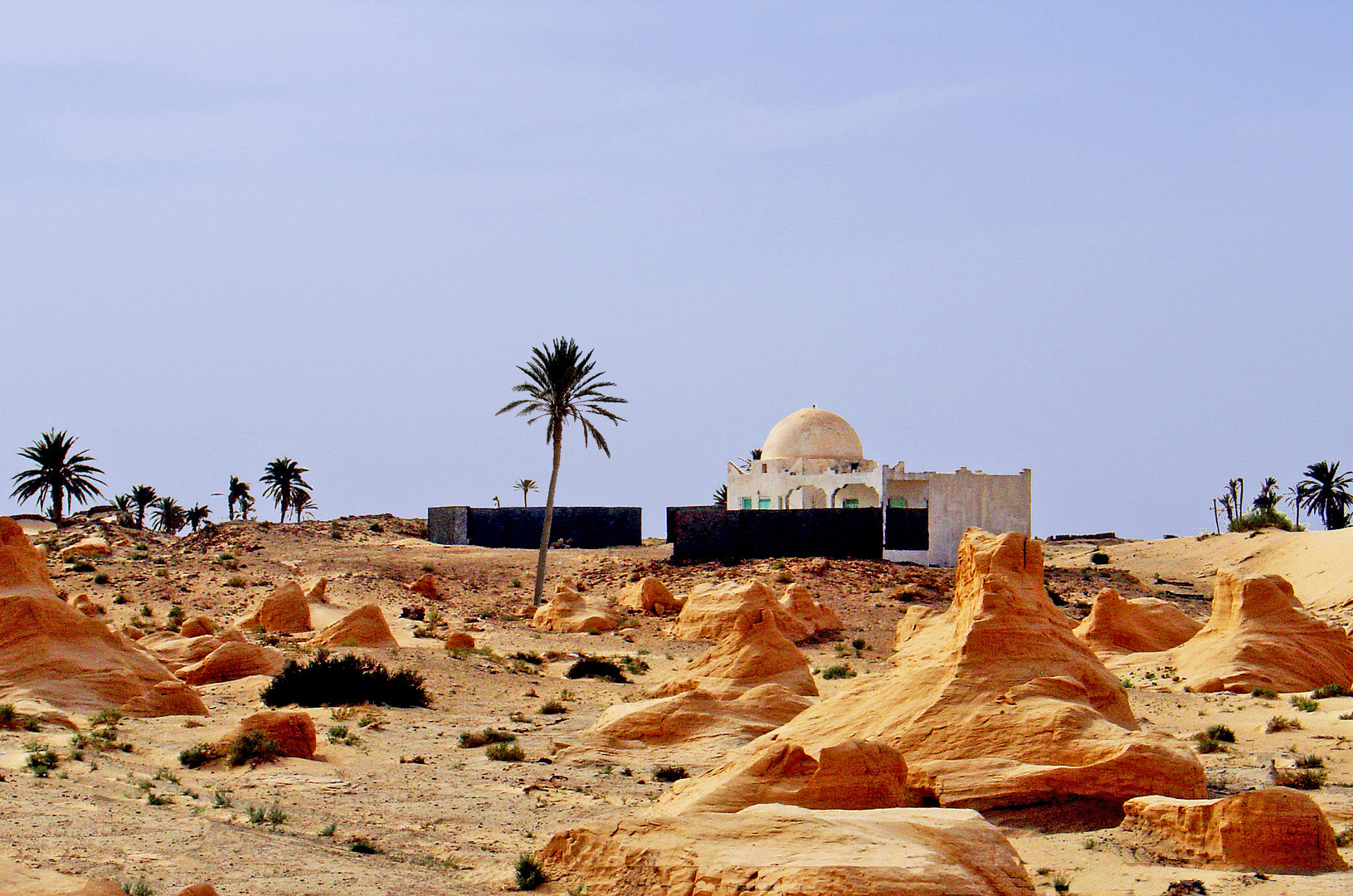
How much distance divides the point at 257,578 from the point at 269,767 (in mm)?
27291

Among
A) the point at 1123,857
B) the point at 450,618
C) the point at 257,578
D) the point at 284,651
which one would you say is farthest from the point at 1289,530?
the point at 1123,857

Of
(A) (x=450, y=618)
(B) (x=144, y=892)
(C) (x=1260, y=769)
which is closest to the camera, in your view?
(B) (x=144, y=892)

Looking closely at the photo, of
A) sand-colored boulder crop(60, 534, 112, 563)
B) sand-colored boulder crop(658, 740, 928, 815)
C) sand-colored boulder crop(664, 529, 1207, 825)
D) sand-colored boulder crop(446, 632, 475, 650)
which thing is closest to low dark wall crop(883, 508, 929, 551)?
sand-colored boulder crop(446, 632, 475, 650)

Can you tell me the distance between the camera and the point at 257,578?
129 ft

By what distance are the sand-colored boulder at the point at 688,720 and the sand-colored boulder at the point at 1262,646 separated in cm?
916

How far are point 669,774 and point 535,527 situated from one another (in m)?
39.4

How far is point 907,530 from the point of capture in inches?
1797

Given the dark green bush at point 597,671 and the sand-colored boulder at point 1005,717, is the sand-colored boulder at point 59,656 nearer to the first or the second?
the dark green bush at point 597,671

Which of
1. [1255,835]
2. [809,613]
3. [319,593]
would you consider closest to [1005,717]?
[1255,835]

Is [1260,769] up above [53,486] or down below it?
below

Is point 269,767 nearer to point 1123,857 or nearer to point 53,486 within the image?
point 1123,857

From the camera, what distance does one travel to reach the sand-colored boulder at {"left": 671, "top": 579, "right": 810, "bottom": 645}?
2939 centimetres

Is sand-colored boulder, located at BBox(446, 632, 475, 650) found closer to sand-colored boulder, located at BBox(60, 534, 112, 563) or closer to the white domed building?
sand-colored boulder, located at BBox(60, 534, 112, 563)

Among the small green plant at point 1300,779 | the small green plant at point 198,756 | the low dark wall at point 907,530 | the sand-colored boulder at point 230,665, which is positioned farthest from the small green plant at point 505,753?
the low dark wall at point 907,530
